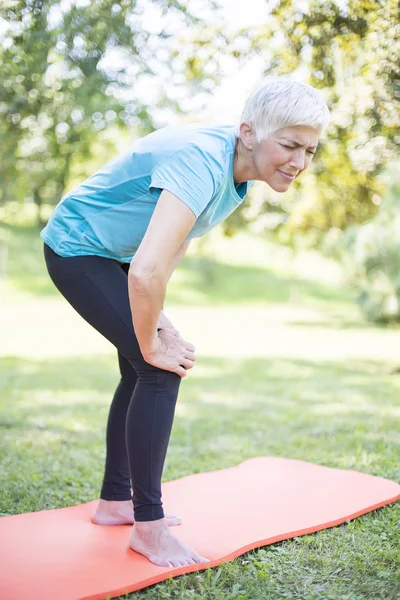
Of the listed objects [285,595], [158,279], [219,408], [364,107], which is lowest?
[219,408]

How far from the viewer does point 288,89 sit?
1.99 m

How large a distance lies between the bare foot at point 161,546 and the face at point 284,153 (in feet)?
3.64

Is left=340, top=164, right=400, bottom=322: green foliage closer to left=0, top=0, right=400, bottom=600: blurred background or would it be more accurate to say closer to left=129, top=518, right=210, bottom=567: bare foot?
left=0, top=0, right=400, bottom=600: blurred background

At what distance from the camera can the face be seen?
203 centimetres

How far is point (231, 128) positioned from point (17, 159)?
10.4 ft

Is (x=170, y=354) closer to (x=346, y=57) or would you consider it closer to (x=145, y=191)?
(x=145, y=191)

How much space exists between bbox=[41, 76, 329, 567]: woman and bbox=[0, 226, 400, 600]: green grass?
375 millimetres

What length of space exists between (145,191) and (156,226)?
0.85 feet

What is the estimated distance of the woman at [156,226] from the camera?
1.90 m

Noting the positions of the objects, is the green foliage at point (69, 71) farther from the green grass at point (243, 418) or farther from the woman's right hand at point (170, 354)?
the woman's right hand at point (170, 354)

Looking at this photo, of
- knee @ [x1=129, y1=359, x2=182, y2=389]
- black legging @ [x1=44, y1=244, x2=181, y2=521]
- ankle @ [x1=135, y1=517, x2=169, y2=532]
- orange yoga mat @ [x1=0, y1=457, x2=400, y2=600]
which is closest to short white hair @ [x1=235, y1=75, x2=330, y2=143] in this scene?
black legging @ [x1=44, y1=244, x2=181, y2=521]

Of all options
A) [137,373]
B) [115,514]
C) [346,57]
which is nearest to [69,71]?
[346,57]

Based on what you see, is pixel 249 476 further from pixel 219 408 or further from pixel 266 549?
pixel 219 408

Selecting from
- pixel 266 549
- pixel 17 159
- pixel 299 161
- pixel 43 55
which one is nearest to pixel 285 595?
pixel 266 549
